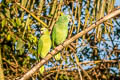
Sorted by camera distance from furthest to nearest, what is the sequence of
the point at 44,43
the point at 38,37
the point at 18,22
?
the point at 38,37
the point at 18,22
the point at 44,43

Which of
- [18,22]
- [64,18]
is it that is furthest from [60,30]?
[18,22]

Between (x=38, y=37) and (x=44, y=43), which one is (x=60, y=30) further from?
(x=38, y=37)

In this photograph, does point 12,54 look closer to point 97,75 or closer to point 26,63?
point 26,63

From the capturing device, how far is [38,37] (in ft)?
9.41

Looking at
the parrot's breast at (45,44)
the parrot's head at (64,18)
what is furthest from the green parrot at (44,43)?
the parrot's head at (64,18)

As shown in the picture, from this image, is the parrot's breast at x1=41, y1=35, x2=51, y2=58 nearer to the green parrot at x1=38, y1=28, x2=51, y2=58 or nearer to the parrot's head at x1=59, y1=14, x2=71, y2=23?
the green parrot at x1=38, y1=28, x2=51, y2=58

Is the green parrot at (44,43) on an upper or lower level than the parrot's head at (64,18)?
lower

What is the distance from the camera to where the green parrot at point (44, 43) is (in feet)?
5.77

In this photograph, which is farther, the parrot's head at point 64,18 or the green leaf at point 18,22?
the green leaf at point 18,22

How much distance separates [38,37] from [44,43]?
112cm

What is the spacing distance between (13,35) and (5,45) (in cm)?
41

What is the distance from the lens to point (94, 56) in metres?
3.37

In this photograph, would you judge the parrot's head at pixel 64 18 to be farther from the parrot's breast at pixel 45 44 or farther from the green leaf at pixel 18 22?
the green leaf at pixel 18 22

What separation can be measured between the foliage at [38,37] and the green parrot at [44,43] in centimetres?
5
